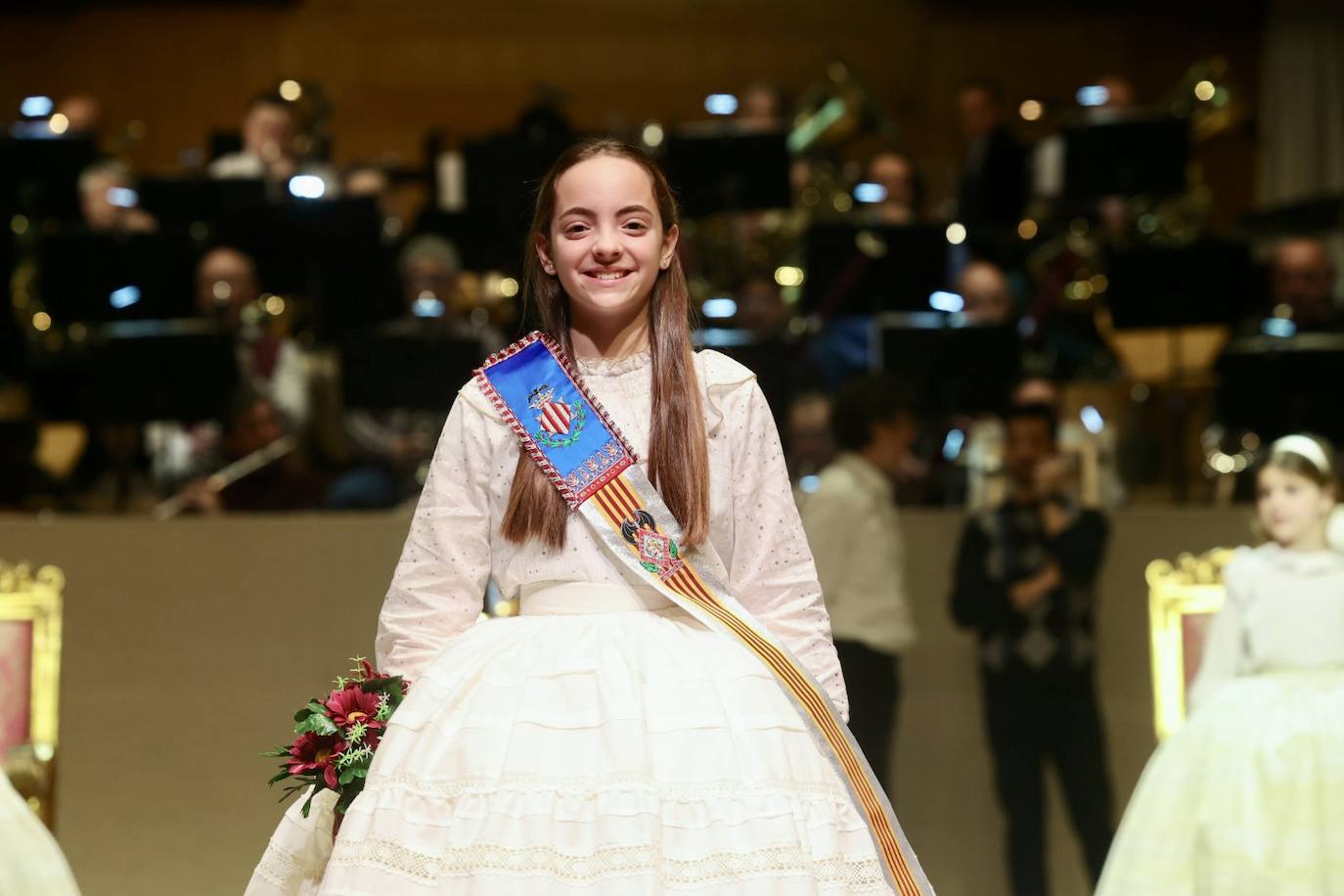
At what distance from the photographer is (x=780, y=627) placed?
253cm

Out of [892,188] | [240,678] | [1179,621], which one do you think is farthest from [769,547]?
[892,188]

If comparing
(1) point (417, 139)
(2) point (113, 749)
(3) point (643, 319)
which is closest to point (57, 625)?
(2) point (113, 749)

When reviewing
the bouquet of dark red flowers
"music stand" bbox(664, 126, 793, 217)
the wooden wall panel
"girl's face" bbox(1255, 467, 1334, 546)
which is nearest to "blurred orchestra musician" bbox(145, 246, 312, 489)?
"music stand" bbox(664, 126, 793, 217)

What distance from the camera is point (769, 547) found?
8.43 ft

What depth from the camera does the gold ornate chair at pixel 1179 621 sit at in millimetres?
4816

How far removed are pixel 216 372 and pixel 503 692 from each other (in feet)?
12.2

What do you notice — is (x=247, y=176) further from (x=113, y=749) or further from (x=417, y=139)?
(x=417, y=139)

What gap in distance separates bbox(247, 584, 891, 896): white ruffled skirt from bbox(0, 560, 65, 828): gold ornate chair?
2.56 meters

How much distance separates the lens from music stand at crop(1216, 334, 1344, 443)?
225 inches

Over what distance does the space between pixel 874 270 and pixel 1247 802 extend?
7.89 ft

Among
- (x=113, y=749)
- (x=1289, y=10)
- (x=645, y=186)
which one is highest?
(x=1289, y=10)

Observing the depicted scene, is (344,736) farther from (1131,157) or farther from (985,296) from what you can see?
(1131,157)

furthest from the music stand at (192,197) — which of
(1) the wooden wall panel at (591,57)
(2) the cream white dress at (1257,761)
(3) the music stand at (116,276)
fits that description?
(2) the cream white dress at (1257,761)

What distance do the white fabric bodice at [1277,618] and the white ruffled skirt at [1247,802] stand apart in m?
0.04
